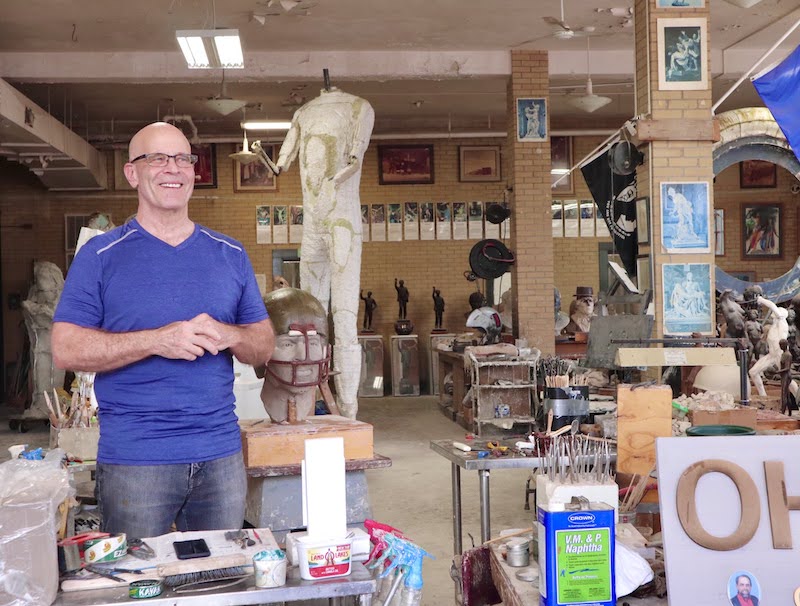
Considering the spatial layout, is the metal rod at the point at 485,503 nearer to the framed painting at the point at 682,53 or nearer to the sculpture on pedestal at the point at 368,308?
the framed painting at the point at 682,53

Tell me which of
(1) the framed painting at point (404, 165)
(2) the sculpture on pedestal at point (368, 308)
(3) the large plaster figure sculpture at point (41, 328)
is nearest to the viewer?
(3) the large plaster figure sculpture at point (41, 328)

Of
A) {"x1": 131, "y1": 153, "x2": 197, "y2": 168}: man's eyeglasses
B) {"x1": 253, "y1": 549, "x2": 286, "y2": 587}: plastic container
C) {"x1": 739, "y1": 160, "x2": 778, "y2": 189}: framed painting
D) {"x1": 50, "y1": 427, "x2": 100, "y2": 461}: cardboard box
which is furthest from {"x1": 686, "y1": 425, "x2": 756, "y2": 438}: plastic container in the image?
{"x1": 739, "y1": 160, "x2": 778, "y2": 189}: framed painting

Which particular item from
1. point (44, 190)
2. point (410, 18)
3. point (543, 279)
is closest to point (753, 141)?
point (543, 279)

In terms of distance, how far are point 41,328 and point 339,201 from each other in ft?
21.1

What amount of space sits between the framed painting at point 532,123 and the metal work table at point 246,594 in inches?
370

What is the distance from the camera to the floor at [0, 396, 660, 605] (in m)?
5.49

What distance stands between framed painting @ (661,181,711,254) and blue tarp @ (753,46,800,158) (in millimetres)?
818

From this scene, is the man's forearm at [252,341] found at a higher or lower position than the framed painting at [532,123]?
lower

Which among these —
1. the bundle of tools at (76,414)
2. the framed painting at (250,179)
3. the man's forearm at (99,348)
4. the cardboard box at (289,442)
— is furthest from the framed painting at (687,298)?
the framed painting at (250,179)

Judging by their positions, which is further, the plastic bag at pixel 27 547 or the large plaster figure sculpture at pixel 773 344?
the large plaster figure sculpture at pixel 773 344

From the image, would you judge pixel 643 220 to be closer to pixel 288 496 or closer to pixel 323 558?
pixel 288 496

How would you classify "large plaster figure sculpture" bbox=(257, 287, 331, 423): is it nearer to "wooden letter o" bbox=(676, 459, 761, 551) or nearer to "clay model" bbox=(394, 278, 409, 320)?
"wooden letter o" bbox=(676, 459, 761, 551)

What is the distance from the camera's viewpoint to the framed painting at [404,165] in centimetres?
1625

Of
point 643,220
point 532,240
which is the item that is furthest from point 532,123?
point 643,220
